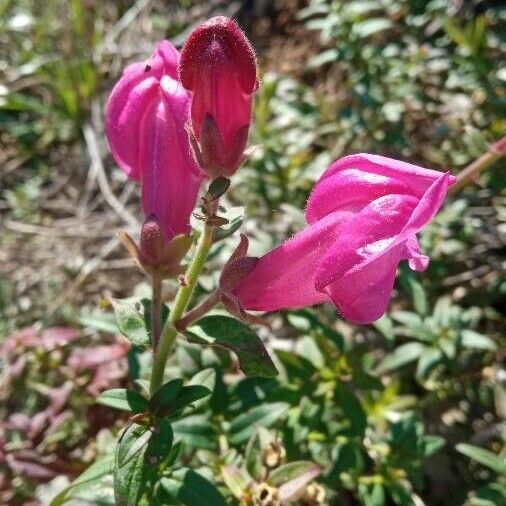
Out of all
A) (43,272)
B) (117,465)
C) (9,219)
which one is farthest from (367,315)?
(9,219)

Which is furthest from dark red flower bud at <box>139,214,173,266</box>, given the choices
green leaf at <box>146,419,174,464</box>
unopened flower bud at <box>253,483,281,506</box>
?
unopened flower bud at <box>253,483,281,506</box>

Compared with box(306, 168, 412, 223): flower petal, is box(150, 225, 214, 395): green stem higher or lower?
lower

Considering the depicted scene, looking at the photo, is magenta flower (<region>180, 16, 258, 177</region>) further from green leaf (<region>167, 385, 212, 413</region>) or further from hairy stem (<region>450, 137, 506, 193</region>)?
hairy stem (<region>450, 137, 506, 193</region>)

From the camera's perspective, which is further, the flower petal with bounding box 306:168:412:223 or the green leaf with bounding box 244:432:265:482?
the green leaf with bounding box 244:432:265:482

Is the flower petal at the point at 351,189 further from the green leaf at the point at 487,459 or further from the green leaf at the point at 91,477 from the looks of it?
the green leaf at the point at 487,459

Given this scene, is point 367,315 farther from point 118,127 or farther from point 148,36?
point 148,36

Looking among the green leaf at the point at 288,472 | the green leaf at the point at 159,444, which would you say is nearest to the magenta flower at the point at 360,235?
the green leaf at the point at 159,444
